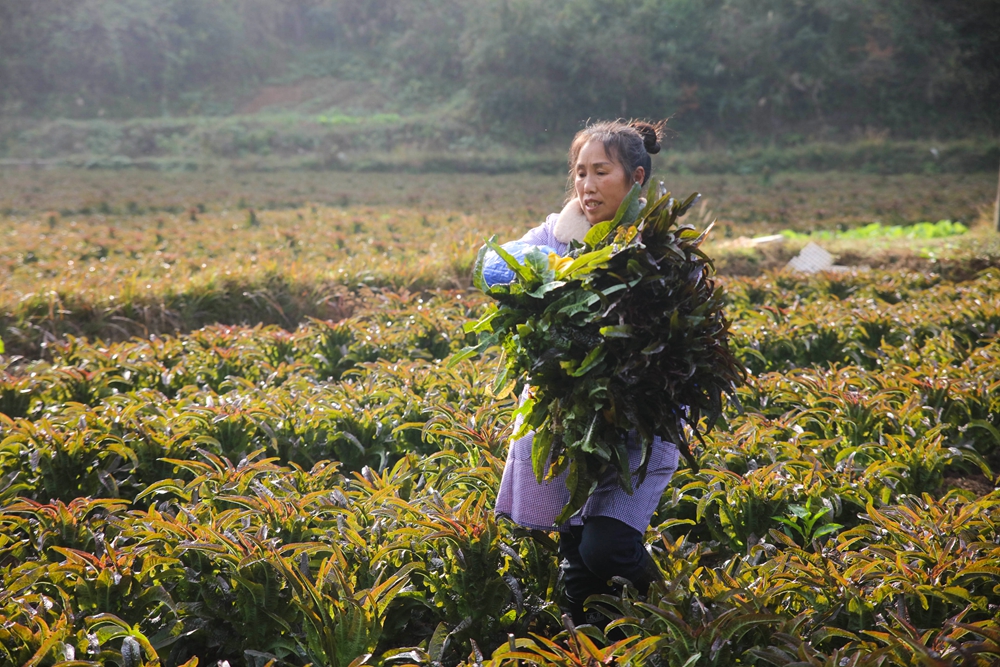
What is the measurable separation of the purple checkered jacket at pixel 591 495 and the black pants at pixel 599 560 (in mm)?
36

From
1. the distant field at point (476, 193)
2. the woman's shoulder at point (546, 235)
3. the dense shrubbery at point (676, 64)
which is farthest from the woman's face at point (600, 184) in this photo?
the dense shrubbery at point (676, 64)

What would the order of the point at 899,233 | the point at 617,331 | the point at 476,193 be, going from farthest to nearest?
the point at 476,193 < the point at 899,233 < the point at 617,331

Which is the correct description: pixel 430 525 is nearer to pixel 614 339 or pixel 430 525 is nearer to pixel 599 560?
pixel 599 560

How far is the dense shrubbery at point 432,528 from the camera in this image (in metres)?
2.00

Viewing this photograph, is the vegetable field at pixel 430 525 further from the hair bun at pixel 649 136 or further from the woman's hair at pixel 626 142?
the hair bun at pixel 649 136

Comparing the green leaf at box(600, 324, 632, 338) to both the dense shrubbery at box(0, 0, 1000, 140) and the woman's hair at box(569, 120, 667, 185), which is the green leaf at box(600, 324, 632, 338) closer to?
the woman's hair at box(569, 120, 667, 185)

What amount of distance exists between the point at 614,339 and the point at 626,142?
78 cm

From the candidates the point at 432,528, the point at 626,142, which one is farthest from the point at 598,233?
the point at 432,528

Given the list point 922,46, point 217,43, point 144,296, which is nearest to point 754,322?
point 144,296

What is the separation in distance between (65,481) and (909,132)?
31241mm

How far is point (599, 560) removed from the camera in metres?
2.18

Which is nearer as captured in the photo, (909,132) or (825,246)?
(825,246)

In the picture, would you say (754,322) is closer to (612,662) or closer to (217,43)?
(612,662)

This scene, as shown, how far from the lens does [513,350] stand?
2.19m
